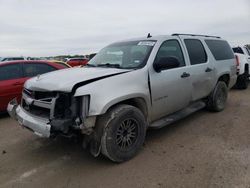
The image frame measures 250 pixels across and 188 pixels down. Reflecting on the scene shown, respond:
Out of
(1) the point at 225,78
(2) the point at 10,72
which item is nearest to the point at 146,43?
(1) the point at 225,78

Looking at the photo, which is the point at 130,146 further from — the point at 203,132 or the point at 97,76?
the point at 203,132

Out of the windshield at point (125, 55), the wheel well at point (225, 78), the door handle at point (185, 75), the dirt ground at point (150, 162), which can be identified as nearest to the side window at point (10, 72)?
the dirt ground at point (150, 162)

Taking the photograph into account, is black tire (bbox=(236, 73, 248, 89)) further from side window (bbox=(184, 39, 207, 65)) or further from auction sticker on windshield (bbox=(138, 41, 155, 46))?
auction sticker on windshield (bbox=(138, 41, 155, 46))

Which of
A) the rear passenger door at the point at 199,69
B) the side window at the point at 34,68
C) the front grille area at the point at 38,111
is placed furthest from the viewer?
the side window at the point at 34,68

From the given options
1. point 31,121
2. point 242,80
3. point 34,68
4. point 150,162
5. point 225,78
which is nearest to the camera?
point 31,121

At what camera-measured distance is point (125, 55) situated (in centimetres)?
420

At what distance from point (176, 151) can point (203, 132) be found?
109cm

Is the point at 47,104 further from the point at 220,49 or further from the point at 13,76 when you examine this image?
the point at 220,49

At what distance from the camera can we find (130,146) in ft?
11.6

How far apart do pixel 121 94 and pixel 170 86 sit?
1.14 meters

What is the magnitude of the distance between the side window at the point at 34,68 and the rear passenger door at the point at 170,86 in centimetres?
412

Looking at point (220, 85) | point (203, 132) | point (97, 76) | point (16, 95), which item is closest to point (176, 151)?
point (203, 132)

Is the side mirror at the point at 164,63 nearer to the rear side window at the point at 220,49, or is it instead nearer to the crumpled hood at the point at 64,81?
the crumpled hood at the point at 64,81

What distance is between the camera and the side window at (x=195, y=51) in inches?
188
